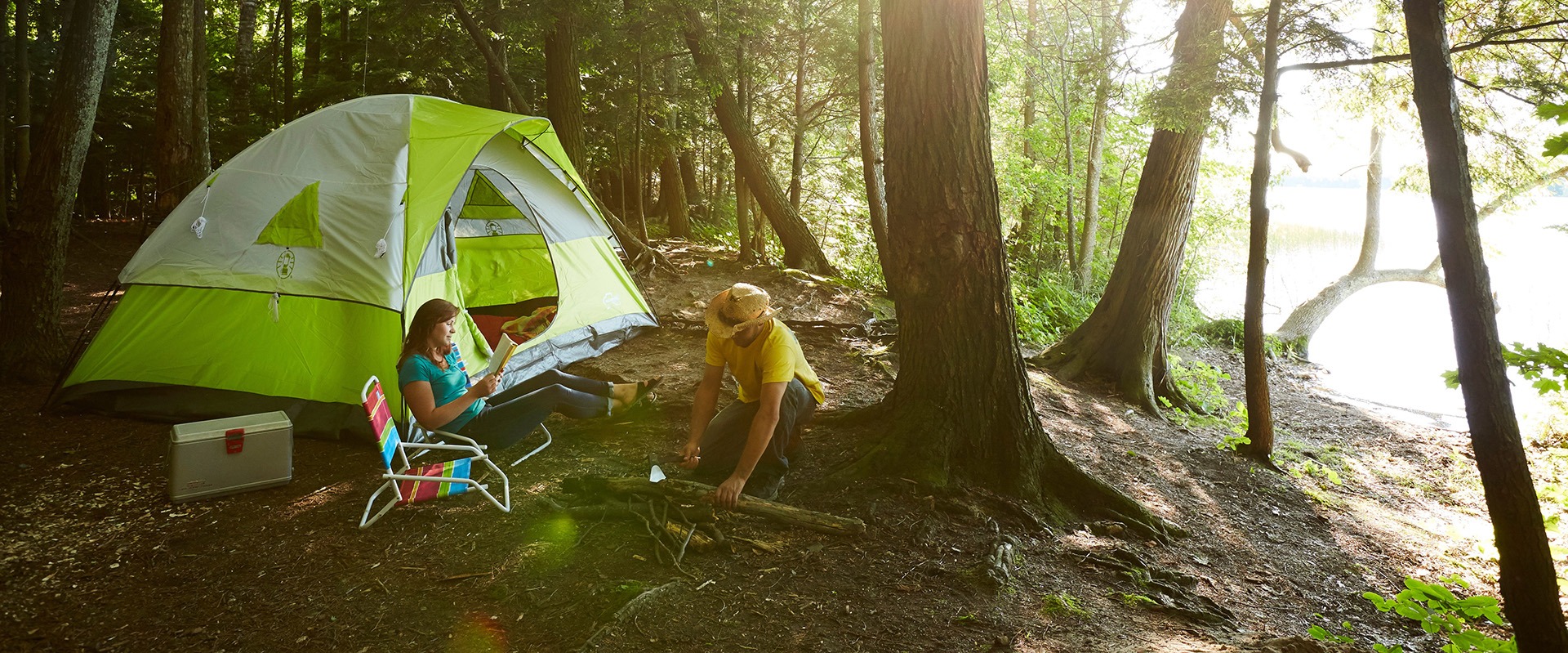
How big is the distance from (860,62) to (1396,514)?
5747 millimetres

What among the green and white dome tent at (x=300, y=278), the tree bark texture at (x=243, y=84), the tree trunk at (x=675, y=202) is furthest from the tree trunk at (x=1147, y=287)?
the tree bark texture at (x=243, y=84)

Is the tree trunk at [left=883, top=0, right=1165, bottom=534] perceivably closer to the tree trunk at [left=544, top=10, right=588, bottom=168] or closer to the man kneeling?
the man kneeling

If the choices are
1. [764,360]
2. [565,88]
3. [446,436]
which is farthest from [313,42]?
[764,360]

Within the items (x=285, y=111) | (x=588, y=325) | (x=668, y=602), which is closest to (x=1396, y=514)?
(x=668, y=602)

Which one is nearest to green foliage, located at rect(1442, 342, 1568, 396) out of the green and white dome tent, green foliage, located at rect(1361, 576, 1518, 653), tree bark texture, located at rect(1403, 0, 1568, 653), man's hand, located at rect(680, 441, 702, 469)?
tree bark texture, located at rect(1403, 0, 1568, 653)

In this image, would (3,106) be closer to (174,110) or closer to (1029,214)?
(174,110)

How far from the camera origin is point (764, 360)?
371 cm

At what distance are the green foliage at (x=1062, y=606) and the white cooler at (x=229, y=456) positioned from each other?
3634 mm

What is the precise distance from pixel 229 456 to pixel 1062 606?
3902 millimetres

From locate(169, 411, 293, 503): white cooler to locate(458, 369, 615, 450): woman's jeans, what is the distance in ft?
2.86

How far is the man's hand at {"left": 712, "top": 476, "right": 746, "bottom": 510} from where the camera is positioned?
360 centimetres

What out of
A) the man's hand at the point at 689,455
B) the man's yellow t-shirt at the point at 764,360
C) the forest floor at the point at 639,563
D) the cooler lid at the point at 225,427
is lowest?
the forest floor at the point at 639,563

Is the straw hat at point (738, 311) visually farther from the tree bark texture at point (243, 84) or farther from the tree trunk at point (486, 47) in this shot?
the tree bark texture at point (243, 84)

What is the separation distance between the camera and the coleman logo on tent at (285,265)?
202 inches
